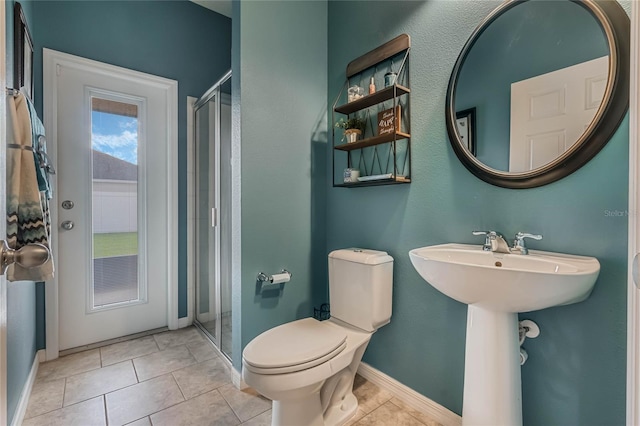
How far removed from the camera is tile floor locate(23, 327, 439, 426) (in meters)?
1.49

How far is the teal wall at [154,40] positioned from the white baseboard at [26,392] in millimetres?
864

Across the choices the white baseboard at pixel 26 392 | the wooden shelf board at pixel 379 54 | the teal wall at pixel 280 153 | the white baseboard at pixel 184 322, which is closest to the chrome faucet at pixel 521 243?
the wooden shelf board at pixel 379 54

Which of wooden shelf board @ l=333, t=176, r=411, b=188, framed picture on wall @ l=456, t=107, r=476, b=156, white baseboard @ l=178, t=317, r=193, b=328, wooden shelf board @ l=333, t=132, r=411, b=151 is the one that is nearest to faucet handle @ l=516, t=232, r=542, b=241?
framed picture on wall @ l=456, t=107, r=476, b=156

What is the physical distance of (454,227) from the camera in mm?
1410

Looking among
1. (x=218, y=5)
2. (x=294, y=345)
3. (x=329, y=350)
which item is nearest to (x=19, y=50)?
(x=218, y=5)

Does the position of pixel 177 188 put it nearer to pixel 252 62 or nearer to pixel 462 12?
pixel 252 62

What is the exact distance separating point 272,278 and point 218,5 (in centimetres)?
234

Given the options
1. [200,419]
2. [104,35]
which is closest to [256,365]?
[200,419]

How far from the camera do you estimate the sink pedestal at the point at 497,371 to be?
1.10 meters

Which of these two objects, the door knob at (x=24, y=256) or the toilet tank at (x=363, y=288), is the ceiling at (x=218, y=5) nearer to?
the toilet tank at (x=363, y=288)

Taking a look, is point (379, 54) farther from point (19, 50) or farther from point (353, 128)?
point (19, 50)

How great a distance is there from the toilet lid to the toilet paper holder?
29 centimetres

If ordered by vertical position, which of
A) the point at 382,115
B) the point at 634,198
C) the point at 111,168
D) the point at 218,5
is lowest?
the point at 634,198

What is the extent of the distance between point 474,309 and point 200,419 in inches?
53.1
